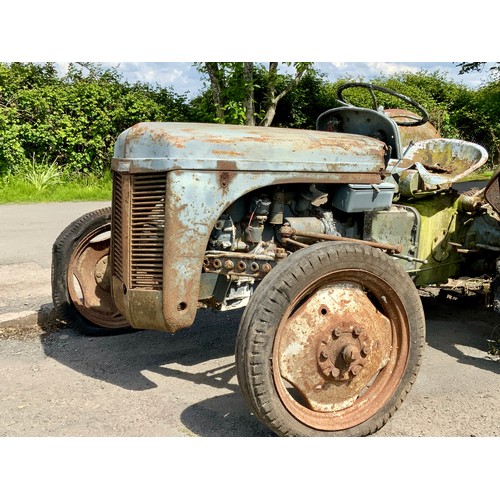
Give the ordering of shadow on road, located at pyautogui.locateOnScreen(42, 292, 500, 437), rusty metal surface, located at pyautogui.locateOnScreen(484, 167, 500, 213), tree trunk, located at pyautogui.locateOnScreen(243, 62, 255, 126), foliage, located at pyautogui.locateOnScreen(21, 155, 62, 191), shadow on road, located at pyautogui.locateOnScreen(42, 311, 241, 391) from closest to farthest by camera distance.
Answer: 1. shadow on road, located at pyautogui.locateOnScreen(42, 292, 500, 437)
2. shadow on road, located at pyautogui.locateOnScreen(42, 311, 241, 391)
3. rusty metal surface, located at pyautogui.locateOnScreen(484, 167, 500, 213)
4. foliage, located at pyautogui.locateOnScreen(21, 155, 62, 191)
5. tree trunk, located at pyautogui.locateOnScreen(243, 62, 255, 126)

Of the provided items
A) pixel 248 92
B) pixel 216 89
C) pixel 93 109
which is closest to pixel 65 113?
pixel 93 109

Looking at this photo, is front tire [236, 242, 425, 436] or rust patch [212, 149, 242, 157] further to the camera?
rust patch [212, 149, 242, 157]

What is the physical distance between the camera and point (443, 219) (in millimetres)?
4879

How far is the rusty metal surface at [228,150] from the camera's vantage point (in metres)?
3.38

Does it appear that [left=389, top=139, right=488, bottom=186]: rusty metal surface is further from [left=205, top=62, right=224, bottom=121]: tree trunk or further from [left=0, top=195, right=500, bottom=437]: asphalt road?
[left=205, top=62, right=224, bottom=121]: tree trunk

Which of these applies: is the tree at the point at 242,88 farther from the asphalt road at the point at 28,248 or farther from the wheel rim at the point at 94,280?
the wheel rim at the point at 94,280

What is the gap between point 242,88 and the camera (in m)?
13.8

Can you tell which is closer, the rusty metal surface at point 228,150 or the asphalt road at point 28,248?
the rusty metal surface at point 228,150

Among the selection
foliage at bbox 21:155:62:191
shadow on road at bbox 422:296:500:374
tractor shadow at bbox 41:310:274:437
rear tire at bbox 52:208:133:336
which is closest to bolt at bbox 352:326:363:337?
tractor shadow at bbox 41:310:274:437

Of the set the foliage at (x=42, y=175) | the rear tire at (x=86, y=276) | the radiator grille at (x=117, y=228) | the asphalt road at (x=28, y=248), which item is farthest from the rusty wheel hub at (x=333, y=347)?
the foliage at (x=42, y=175)

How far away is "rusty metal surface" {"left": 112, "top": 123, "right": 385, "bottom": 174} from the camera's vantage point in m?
3.38

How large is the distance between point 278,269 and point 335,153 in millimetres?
959

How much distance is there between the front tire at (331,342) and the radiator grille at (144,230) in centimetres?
67

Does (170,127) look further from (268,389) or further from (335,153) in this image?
(268,389)
